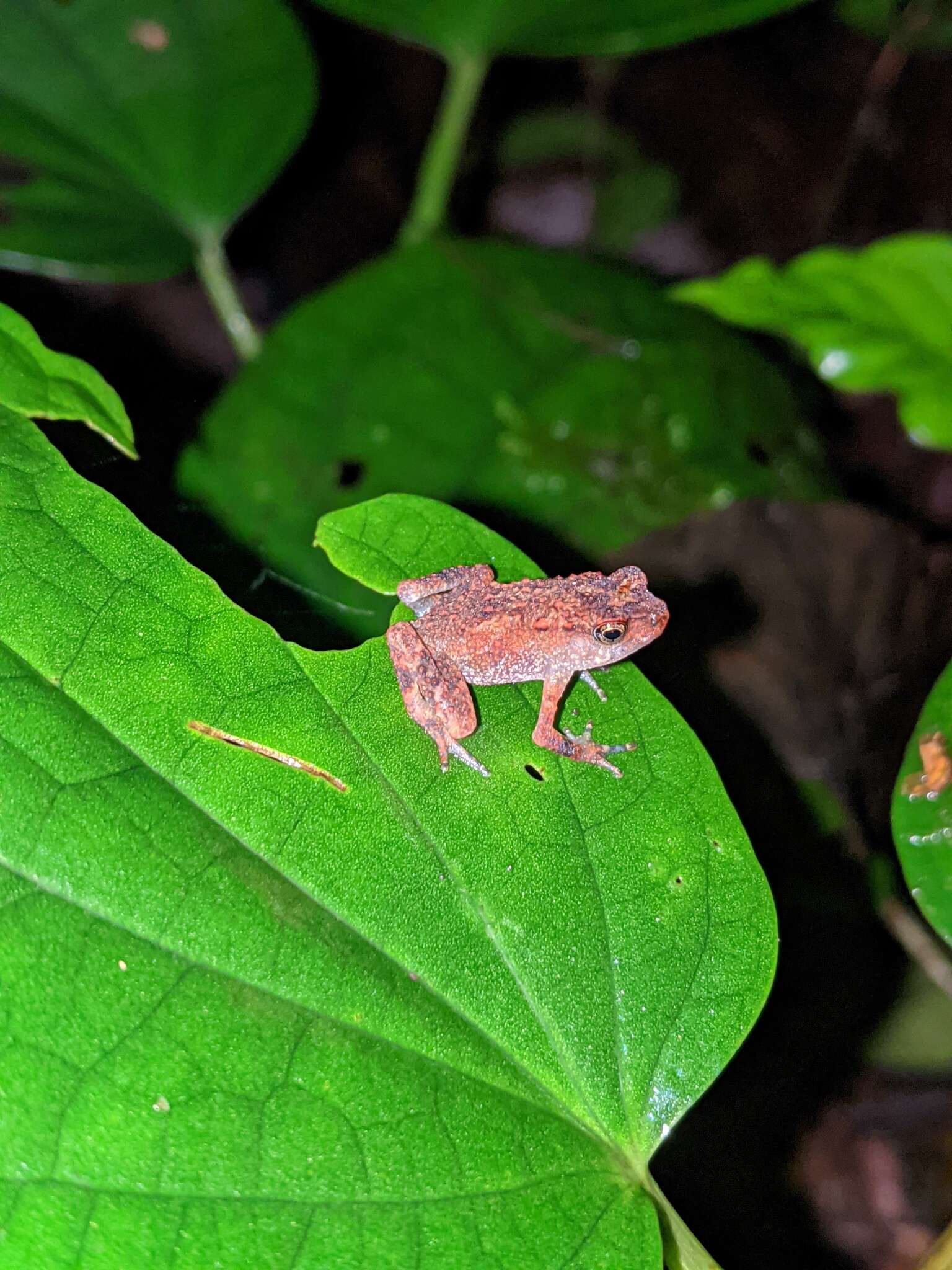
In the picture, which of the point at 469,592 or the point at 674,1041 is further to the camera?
the point at 469,592

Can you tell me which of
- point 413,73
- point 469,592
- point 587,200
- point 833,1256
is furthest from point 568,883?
point 413,73

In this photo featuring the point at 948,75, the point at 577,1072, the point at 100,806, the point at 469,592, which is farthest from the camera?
the point at 948,75

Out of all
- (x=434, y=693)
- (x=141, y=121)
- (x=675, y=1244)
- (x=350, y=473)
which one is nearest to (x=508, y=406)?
(x=350, y=473)

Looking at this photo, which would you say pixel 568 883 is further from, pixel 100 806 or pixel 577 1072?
pixel 100 806

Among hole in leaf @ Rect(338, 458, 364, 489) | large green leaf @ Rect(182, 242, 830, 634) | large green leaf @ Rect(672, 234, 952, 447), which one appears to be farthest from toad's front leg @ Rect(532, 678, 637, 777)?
large green leaf @ Rect(672, 234, 952, 447)

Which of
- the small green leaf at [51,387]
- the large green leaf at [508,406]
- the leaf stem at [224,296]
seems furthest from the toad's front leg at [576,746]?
the leaf stem at [224,296]
